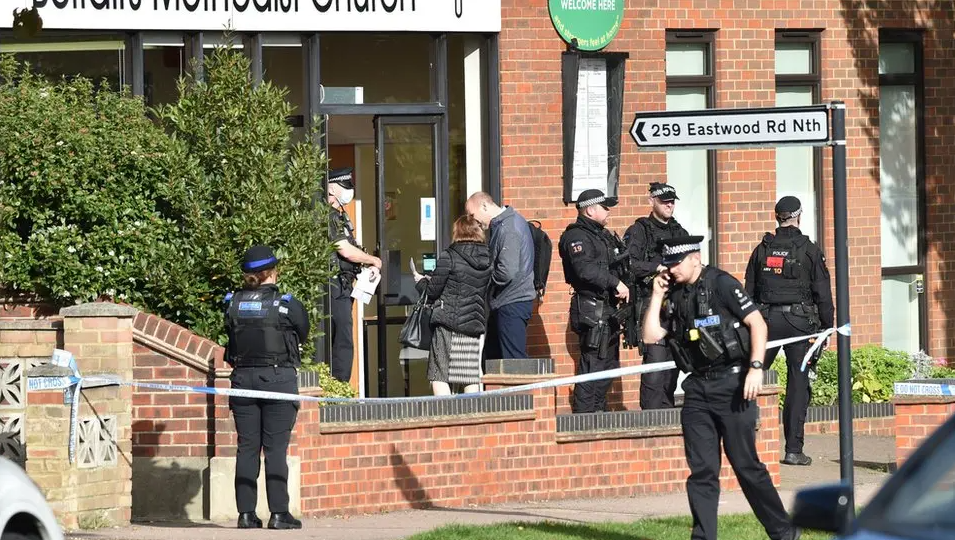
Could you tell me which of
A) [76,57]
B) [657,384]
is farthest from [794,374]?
[76,57]

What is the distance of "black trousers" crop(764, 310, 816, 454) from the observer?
1304cm

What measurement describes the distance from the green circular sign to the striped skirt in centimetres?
348

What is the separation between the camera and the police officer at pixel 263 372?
34.0ft

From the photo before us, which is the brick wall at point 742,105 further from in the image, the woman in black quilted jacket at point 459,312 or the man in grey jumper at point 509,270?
the woman in black quilted jacket at point 459,312

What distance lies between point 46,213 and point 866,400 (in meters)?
7.39

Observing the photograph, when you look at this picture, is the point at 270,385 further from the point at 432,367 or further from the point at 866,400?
the point at 866,400

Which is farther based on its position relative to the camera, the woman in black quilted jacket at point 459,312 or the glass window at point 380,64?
the glass window at point 380,64

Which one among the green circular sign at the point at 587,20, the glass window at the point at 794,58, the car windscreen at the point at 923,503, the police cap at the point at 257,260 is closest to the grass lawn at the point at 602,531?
the police cap at the point at 257,260

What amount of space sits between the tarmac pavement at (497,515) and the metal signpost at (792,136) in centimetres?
265

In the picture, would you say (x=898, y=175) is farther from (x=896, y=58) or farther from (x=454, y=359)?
(x=454, y=359)

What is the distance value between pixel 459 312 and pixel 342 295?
1.35 meters

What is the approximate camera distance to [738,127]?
9078 mm

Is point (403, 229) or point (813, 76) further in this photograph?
point (813, 76)

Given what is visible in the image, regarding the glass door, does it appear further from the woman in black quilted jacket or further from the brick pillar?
the brick pillar
